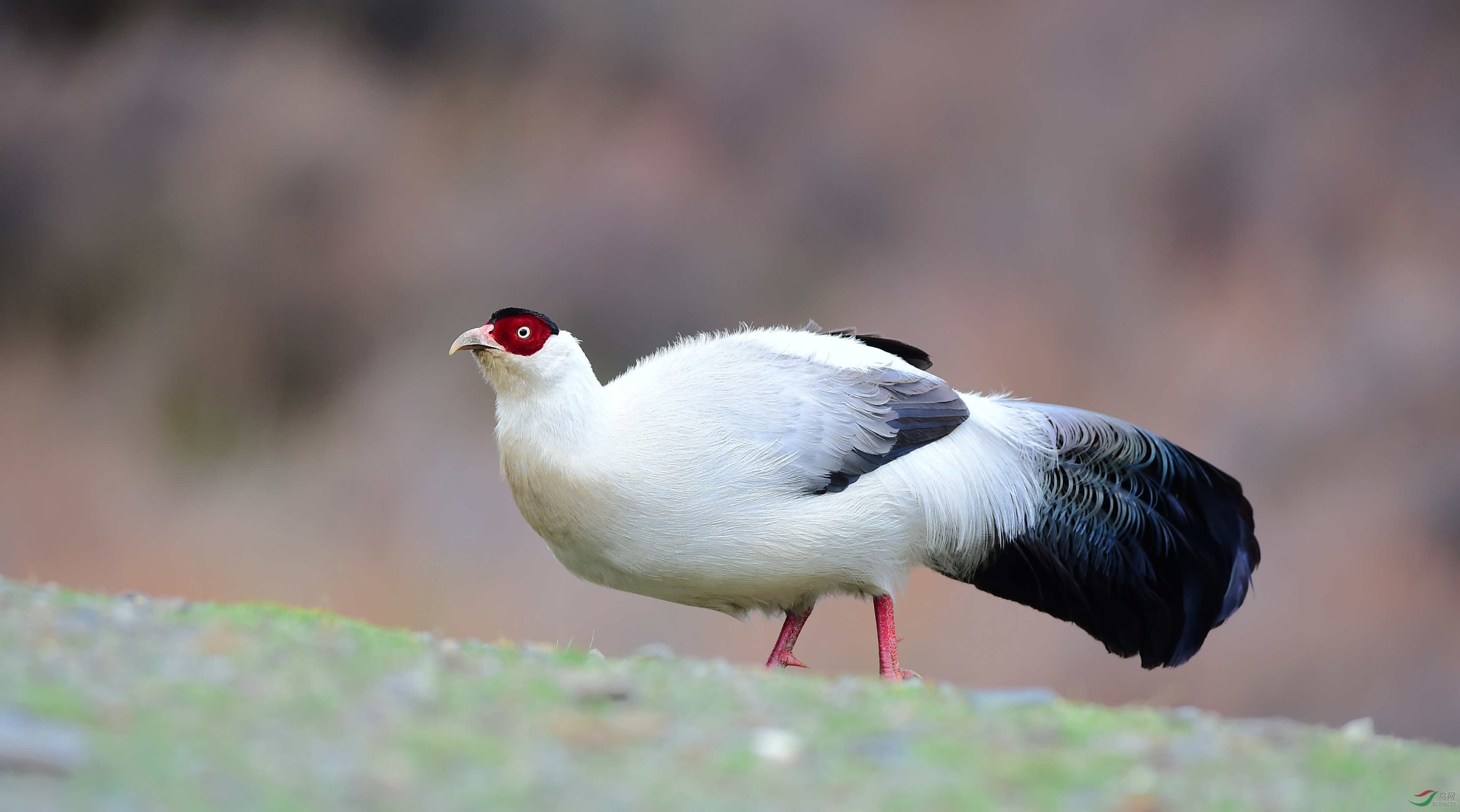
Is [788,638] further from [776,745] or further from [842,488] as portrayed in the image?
[776,745]

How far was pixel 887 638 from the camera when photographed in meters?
3.95

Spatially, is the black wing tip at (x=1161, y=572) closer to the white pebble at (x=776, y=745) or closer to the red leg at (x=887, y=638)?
the red leg at (x=887, y=638)

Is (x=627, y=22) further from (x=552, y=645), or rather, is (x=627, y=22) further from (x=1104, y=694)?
(x=552, y=645)

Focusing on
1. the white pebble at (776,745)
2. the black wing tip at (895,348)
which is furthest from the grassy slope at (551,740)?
the black wing tip at (895,348)

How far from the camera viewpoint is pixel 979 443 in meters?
4.10

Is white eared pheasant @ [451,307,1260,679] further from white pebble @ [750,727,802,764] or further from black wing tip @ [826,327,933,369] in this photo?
white pebble @ [750,727,802,764]

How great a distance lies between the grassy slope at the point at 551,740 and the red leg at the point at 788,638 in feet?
4.42

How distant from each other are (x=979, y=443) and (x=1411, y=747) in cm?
167

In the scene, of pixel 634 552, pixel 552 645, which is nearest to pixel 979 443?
pixel 634 552

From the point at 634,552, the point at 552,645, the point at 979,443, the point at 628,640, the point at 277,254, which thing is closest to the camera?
the point at 552,645

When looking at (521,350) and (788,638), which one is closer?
(521,350)

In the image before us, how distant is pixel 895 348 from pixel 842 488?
2.50 ft

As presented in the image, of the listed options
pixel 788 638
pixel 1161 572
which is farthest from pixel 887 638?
pixel 1161 572

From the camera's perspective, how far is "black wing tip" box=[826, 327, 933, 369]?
173 inches
